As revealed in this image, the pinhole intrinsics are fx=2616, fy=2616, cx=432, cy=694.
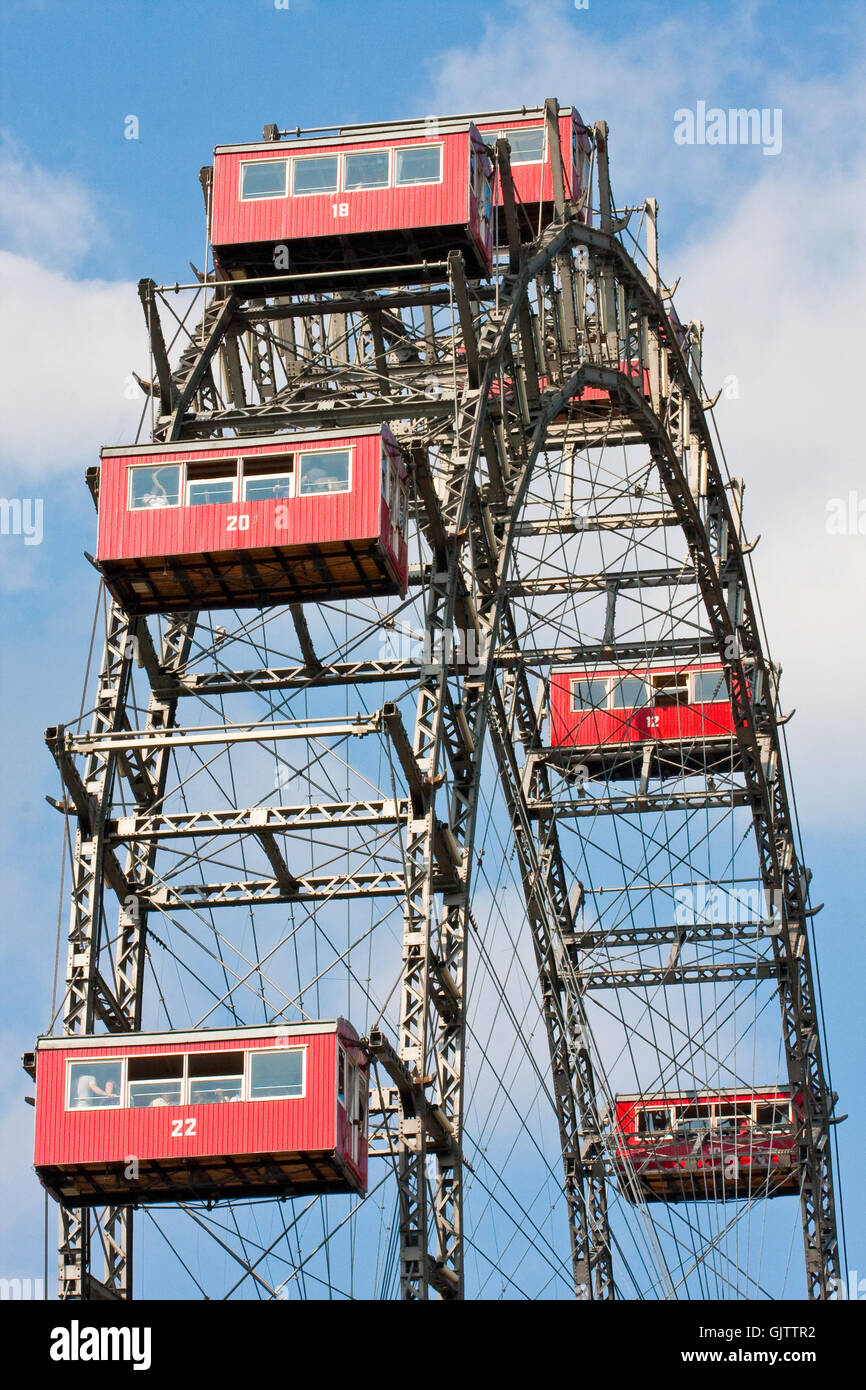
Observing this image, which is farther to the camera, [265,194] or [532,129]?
[532,129]

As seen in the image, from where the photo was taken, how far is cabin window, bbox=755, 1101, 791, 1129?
239 feet

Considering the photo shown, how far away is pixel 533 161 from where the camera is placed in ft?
176

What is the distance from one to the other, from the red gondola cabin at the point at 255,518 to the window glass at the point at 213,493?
2 cm

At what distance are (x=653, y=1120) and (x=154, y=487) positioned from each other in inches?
1306

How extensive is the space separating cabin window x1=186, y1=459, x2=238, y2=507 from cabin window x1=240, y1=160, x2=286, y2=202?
7816 mm

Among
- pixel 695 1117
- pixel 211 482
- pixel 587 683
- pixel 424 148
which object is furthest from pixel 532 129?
pixel 695 1117

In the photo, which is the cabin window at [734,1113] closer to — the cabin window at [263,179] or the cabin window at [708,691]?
the cabin window at [708,691]

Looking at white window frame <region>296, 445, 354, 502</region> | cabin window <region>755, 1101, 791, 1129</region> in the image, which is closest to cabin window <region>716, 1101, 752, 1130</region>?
cabin window <region>755, 1101, 791, 1129</region>

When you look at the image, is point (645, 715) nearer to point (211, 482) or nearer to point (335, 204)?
point (335, 204)

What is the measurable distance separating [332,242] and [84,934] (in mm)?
14768

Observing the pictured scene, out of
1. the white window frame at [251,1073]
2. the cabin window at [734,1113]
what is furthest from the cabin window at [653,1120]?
the white window frame at [251,1073]
